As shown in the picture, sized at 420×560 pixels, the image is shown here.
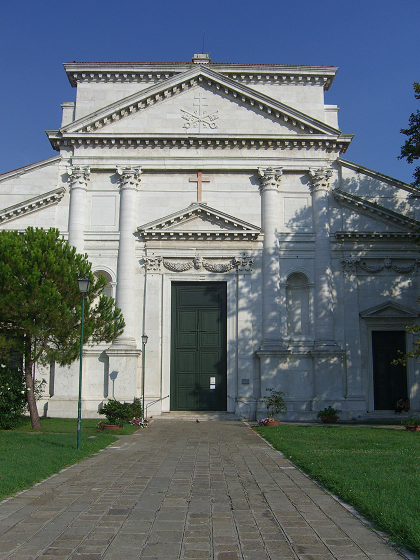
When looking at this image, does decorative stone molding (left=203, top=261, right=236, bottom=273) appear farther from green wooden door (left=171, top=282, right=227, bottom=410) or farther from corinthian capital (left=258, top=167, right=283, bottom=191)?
corinthian capital (left=258, top=167, right=283, bottom=191)

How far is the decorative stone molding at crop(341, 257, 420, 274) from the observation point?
89.6 ft

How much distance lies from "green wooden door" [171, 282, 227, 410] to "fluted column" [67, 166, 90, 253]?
17.3 ft

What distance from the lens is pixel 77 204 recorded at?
89.6ft

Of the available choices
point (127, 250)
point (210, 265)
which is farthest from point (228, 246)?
point (127, 250)

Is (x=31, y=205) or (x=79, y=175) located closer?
(x=31, y=205)

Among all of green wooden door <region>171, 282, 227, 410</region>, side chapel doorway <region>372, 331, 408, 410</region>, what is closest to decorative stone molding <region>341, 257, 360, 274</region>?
side chapel doorway <region>372, 331, 408, 410</region>

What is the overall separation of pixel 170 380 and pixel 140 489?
16394 mm

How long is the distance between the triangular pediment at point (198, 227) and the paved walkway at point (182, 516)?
49.2 feet

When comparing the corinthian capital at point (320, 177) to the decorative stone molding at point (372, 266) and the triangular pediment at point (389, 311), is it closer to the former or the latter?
the decorative stone molding at point (372, 266)

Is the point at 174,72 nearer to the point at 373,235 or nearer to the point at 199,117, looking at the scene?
the point at 199,117

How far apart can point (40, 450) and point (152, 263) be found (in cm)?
1404

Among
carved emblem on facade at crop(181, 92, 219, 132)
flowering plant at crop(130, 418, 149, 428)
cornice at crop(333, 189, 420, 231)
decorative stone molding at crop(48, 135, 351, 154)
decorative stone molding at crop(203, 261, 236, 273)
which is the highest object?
carved emblem on facade at crop(181, 92, 219, 132)

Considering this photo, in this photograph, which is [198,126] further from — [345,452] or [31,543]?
[31,543]

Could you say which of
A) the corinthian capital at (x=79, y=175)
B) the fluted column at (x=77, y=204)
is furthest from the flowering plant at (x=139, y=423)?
the corinthian capital at (x=79, y=175)
